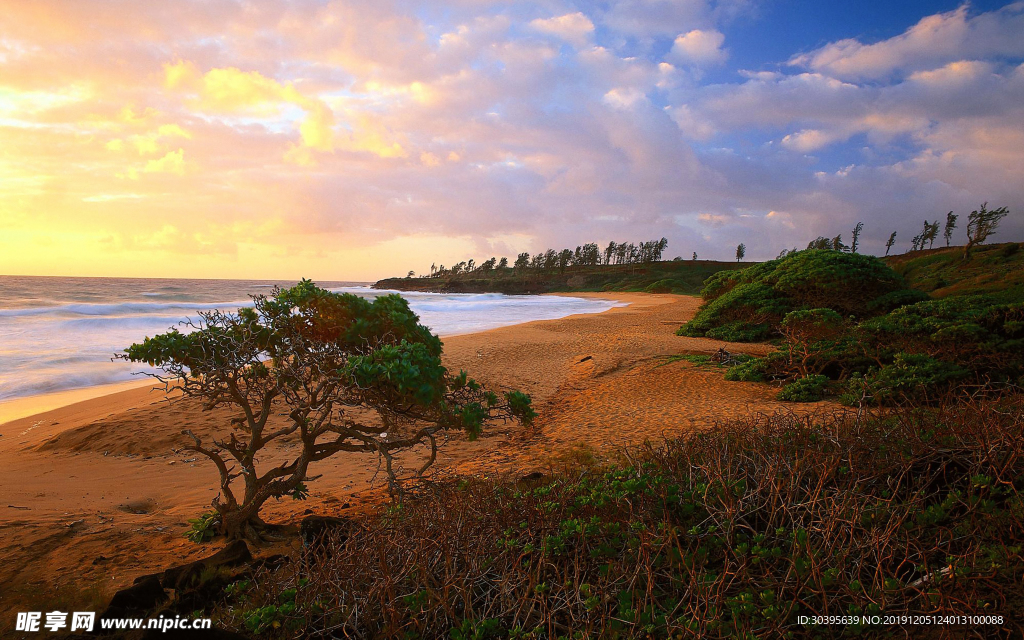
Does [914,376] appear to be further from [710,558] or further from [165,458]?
[165,458]

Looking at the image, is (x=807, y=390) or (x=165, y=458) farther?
(x=807, y=390)

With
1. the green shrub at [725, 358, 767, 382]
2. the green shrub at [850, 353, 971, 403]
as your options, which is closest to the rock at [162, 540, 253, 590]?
the green shrub at [850, 353, 971, 403]

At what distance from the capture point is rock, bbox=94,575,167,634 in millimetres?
2848

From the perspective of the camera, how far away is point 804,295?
19.2 metres

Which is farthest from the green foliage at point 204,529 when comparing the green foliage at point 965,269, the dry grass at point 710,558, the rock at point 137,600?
the green foliage at point 965,269

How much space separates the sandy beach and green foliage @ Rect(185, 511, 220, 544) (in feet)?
0.23

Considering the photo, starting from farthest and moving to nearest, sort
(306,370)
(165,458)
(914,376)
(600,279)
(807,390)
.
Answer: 1. (600,279)
2. (807,390)
3. (914,376)
4. (165,458)
5. (306,370)

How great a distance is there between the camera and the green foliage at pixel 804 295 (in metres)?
18.3

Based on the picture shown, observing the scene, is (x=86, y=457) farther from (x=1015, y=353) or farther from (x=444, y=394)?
(x=1015, y=353)

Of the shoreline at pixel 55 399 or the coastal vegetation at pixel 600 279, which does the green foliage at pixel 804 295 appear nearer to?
the shoreline at pixel 55 399

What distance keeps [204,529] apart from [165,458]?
13.2 ft

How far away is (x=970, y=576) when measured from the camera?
2.34m

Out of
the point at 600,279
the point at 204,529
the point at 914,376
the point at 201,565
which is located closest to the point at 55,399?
the point at 204,529

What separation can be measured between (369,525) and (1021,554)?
4087 mm
